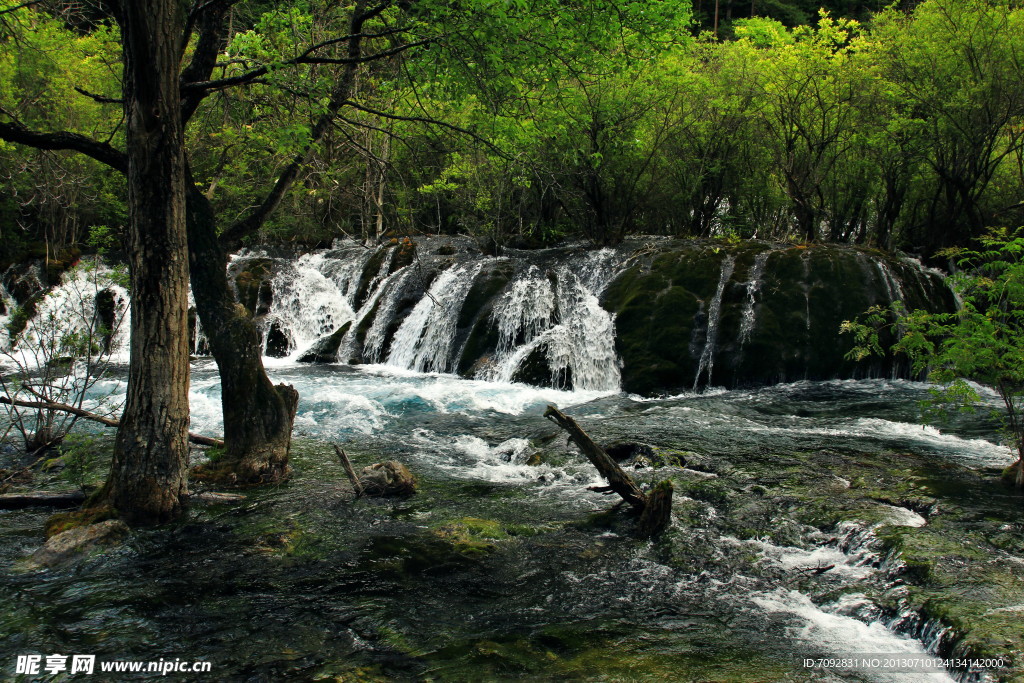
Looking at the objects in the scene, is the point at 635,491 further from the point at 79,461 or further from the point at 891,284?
the point at 891,284

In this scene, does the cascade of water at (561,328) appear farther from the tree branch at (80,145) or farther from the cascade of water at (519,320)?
the tree branch at (80,145)

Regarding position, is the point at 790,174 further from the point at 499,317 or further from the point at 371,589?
the point at 371,589

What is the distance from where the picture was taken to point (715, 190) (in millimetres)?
20156

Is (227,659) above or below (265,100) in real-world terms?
below

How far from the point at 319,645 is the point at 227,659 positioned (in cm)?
55

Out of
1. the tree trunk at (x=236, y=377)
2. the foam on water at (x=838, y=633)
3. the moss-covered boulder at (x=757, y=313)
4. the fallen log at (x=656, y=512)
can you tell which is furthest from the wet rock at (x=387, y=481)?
the moss-covered boulder at (x=757, y=313)

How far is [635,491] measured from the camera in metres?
6.46

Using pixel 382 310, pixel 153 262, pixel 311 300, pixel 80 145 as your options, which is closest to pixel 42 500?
pixel 153 262

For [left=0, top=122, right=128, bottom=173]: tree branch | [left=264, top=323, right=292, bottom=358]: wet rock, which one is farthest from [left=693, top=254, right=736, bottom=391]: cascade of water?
[left=264, top=323, right=292, bottom=358]: wet rock

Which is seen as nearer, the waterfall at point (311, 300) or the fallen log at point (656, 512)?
the fallen log at point (656, 512)

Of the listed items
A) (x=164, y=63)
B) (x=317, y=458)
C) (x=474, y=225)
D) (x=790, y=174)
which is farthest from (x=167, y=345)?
(x=474, y=225)

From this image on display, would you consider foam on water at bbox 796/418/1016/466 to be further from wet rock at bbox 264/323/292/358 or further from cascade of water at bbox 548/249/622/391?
wet rock at bbox 264/323/292/358

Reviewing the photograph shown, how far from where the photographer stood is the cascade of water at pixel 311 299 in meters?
18.8

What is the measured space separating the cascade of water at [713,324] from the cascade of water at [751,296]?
0.48 metres
